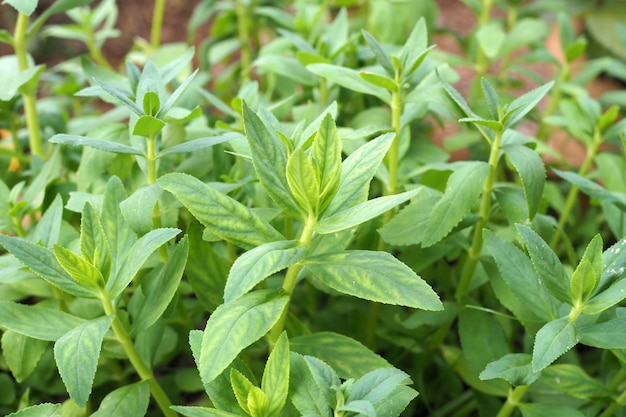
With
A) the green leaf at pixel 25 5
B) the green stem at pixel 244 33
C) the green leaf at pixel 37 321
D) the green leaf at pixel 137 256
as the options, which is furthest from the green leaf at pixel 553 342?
the green stem at pixel 244 33

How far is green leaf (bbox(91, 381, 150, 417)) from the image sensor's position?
30.4 inches

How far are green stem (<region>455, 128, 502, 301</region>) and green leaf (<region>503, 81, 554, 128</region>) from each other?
0.03 meters

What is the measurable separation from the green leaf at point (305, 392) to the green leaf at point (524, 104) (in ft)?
1.30

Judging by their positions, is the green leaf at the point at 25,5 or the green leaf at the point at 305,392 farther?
the green leaf at the point at 25,5

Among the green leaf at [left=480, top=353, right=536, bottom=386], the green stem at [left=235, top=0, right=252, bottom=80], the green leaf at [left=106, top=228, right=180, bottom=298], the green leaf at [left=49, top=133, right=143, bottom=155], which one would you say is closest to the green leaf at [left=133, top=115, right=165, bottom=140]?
the green leaf at [left=49, top=133, right=143, bottom=155]

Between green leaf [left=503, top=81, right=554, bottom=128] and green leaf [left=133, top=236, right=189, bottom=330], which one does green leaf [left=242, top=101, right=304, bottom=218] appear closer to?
green leaf [left=133, top=236, right=189, bottom=330]

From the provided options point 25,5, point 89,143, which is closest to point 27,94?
point 25,5

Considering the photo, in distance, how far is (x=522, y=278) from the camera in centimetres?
79

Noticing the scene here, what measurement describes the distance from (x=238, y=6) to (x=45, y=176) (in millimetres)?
740

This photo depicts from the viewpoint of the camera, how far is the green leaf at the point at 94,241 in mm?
736

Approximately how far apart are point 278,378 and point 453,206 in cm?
32

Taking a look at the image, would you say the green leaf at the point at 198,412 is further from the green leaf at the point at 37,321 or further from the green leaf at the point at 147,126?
the green leaf at the point at 147,126

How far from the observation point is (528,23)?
1.50 metres

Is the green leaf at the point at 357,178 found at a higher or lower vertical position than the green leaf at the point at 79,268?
higher
